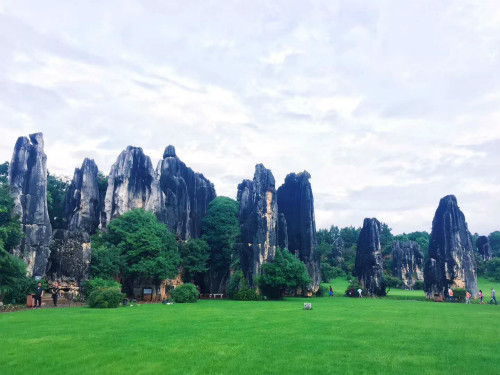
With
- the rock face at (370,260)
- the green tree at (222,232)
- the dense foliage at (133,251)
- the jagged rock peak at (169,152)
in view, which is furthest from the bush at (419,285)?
the jagged rock peak at (169,152)

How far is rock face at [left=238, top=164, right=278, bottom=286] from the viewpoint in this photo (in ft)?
151

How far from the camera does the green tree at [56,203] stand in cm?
5197

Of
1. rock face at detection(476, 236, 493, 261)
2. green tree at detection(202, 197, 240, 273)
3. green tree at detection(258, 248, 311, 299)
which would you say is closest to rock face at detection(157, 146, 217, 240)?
green tree at detection(202, 197, 240, 273)

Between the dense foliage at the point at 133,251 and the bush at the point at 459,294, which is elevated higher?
the dense foliage at the point at 133,251

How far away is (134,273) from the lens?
4125cm

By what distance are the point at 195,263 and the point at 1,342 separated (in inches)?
1492

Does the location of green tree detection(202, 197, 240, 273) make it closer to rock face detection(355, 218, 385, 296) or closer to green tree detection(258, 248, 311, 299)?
green tree detection(258, 248, 311, 299)

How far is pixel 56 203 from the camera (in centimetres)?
5309

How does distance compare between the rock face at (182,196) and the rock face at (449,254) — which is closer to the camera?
the rock face at (449,254)

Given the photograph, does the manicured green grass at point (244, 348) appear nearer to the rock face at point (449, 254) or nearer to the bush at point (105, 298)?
the bush at point (105, 298)

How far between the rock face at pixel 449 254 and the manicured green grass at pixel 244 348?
3209cm

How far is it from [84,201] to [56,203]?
677 cm

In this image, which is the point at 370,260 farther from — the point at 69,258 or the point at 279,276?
the point at 69,258

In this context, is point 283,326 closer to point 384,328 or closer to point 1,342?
point 384,328
